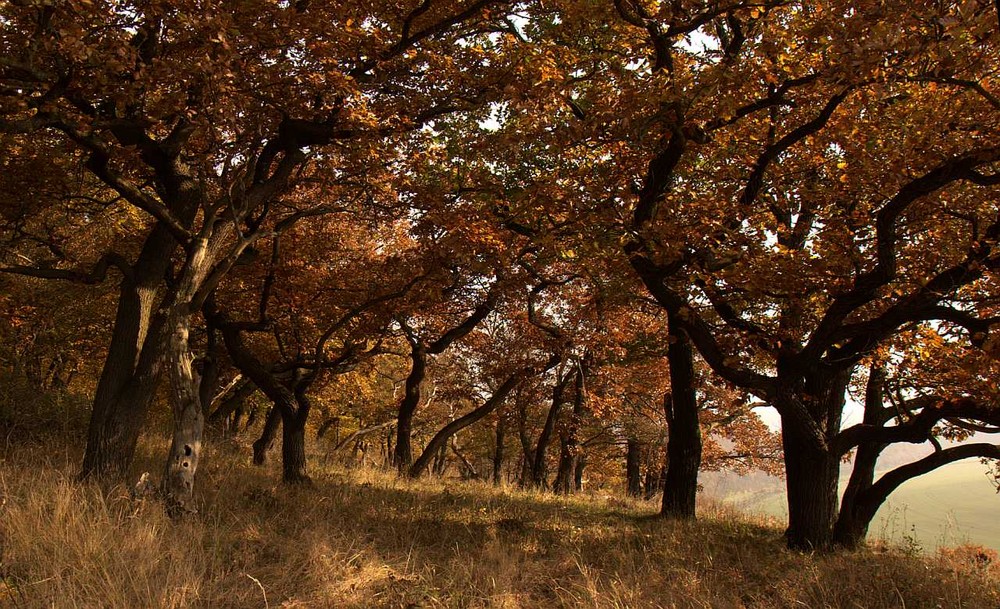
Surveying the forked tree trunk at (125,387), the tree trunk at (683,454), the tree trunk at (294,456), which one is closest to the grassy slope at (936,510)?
the tree trunk at (683,454)

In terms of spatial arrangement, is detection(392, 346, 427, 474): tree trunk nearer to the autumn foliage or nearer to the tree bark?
the autumn foliage

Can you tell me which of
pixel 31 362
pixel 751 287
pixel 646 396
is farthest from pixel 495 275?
pixel 31 362

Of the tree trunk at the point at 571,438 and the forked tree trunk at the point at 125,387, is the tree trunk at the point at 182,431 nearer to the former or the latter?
the forked tree trunk at the point at 125,387

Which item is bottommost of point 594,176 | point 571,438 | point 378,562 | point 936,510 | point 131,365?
point 936,510

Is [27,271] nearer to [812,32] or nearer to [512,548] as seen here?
[512,548]

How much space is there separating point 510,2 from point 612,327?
10.1 m

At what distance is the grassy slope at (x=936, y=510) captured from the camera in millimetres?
8610

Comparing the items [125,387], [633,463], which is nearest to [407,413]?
[125,387]

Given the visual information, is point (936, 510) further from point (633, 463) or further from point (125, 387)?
point (125, 387)

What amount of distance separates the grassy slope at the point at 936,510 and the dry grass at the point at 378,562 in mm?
533

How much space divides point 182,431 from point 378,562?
3.22 meters

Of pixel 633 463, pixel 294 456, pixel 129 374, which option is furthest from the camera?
pixel 633 463

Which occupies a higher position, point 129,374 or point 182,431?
point 129,374

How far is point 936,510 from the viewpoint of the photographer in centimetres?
7425
